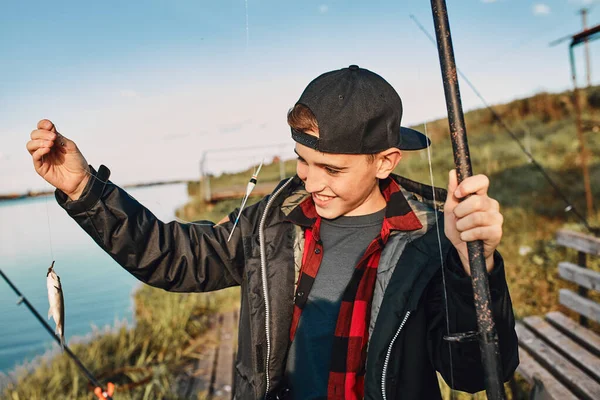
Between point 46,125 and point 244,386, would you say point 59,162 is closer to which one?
point 46,125

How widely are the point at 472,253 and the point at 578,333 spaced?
245 centimetres

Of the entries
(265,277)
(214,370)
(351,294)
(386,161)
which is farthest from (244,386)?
(214,370)

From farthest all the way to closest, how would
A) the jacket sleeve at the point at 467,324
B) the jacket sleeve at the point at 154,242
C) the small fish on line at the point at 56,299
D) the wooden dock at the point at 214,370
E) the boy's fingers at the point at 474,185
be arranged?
1. the wooden dock at the point at 214,370
2. the jacket sleeve at the point at 154,242
3. the small fish on line at the point at 56,299
4. the jacket sleeve at the point at 467,324
5. the boy's fingers at the point at 474,185

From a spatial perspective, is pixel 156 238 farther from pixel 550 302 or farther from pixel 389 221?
pixel 550 302

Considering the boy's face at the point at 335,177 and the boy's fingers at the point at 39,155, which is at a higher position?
the boy's fingers at the point at 39,155

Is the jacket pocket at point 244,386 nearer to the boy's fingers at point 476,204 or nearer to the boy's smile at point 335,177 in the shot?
the boy's smile at point 335,177

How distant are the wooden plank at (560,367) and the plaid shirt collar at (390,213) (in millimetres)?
1551

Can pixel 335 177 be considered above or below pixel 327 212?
above

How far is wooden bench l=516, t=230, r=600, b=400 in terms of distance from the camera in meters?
2.63

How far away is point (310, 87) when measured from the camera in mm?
1807

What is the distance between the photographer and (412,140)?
1.90 meters

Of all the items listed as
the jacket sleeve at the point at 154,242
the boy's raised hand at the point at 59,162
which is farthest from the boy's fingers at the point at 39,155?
the jacket sleeve at the point at 154,242

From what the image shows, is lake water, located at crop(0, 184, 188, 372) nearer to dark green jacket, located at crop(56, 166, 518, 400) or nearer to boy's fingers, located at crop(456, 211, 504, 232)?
dark green jacket, located at crop(56, 166, 518, 400)

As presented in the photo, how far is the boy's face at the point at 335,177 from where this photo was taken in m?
1.75
